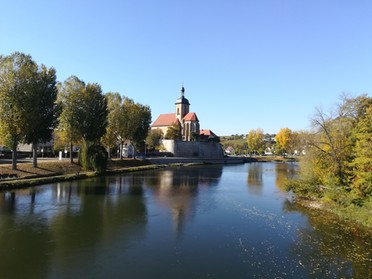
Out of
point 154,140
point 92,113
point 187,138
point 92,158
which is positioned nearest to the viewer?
point 92,158

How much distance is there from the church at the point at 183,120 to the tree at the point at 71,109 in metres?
63.7

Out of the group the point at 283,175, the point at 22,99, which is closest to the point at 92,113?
the point at 22,99

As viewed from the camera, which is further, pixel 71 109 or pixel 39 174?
pixel 71 109

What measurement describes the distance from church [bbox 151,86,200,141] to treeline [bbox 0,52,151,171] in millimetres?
46096

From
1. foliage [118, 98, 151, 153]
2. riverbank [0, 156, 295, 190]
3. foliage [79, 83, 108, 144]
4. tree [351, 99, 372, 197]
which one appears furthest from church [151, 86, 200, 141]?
tree [351, 99, 372, 197]

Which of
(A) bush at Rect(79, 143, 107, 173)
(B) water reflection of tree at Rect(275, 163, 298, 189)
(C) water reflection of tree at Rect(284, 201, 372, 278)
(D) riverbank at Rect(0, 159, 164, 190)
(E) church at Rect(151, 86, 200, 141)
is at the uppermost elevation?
(E) church at Rect(151, 86, 200, 141)

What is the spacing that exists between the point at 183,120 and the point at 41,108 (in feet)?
269

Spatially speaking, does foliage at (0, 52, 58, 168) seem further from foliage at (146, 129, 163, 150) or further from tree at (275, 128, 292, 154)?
tree at (275, 128, 292, 154)

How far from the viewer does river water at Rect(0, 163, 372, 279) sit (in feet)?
45.0

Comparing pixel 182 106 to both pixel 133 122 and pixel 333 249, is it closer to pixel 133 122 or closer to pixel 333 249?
pixel 133 122

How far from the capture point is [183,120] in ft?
393

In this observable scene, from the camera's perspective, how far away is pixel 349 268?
14266 mm

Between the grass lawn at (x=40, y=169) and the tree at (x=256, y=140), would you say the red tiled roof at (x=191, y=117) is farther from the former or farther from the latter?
the grass lawn at (x=40, y=169)

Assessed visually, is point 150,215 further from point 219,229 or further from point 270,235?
point 270,235
